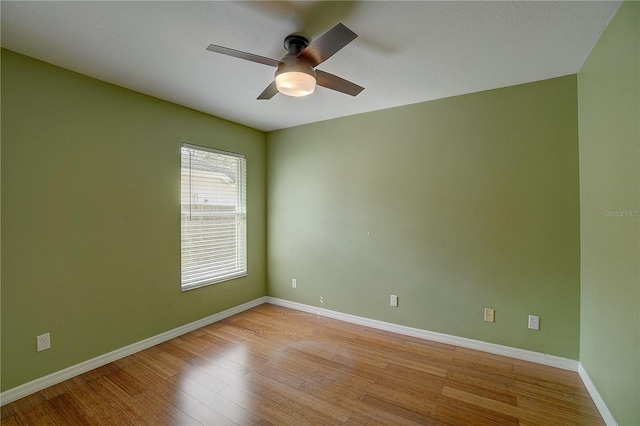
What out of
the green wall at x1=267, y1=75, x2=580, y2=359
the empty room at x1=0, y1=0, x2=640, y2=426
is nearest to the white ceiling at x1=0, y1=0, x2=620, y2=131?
the empty room at x1=0, y1=0, x2=640, y2=426

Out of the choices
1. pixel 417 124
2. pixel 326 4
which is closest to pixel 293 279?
pixel 417 124

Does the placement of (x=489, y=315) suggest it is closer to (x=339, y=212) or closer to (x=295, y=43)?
(x=339, y=212)

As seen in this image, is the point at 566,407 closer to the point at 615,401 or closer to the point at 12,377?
the point at 615,401

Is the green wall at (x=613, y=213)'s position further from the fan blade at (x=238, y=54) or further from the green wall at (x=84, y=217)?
the green wall at (x=84, y=217)

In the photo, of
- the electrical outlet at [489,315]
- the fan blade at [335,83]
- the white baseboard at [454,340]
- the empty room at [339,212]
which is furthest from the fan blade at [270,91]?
the electrical outlet at [489,315]

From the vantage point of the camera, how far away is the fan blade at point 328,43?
4.63 ft

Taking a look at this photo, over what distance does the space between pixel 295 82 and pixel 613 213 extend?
2118 millimetres

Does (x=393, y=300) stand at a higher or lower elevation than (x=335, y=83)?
lower

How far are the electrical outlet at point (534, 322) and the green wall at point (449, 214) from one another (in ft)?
0.13

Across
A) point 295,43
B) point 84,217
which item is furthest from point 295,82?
point 84,217

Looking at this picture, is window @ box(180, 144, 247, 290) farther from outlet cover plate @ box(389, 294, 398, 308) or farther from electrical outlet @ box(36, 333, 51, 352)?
outlet cover plate @ box(389, 294, 398, 308)

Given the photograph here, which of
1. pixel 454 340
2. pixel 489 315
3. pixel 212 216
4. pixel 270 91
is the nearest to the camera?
pixel 270 91

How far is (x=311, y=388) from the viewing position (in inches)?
82.4

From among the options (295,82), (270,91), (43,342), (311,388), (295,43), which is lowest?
(311,388)
